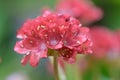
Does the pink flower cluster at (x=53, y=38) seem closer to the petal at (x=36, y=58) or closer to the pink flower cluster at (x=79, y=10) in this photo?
the petal at (x=36, y=58)

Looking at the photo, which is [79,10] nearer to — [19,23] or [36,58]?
[36,58]

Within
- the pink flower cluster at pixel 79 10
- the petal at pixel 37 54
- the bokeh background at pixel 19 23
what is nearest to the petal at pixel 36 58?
the petal at pixel 37 54

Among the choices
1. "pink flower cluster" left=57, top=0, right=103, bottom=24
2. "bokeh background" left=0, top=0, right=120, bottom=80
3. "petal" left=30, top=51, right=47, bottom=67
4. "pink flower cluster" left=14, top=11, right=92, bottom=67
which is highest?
"pink flower cluster" left=14, top=11, right=92, bottom=67

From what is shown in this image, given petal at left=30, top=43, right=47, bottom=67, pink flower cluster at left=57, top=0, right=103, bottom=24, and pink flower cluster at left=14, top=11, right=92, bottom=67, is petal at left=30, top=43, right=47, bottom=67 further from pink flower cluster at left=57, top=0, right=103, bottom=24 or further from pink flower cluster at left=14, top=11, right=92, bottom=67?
pink flower cluster at left=57, top=0, right=103, bottom=24

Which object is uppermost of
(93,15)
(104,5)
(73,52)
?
(73,52)

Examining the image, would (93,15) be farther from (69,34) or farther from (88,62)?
(69,34)

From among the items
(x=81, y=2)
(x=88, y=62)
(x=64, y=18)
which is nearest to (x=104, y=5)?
(x=81, y=2)

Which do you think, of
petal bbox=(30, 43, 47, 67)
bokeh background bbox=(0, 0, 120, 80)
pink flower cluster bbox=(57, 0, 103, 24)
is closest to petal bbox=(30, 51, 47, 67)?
petal bbox=(30, 43, 47, 67)

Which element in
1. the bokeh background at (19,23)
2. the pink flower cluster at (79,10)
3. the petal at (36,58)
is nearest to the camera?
the petal at (36,58)

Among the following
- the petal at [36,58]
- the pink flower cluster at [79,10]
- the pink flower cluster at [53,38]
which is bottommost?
the pink flower cluster at [79,10]
